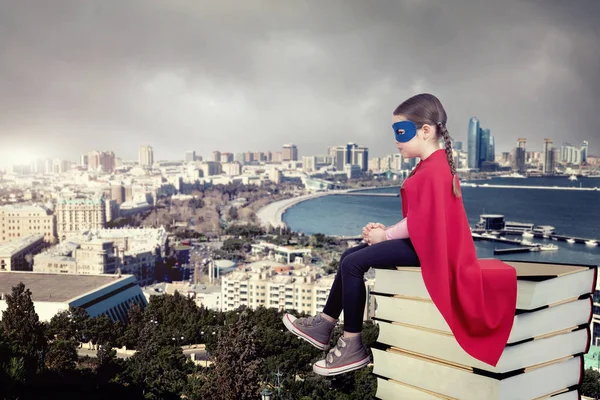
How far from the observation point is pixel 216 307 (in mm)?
6059

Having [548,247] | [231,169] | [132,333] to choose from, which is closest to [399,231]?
[132,333]

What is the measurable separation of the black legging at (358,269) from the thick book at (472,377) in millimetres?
49

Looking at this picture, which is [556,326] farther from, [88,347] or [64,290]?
[64,290]

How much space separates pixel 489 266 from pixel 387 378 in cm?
14

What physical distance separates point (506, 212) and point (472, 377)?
1676 centimetres

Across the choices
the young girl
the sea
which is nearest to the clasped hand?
the young girl

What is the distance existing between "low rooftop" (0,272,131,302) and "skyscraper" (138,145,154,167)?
68.7ft

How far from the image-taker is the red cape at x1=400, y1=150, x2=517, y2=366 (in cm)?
55

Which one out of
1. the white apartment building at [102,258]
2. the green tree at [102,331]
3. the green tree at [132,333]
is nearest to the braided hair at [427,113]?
the green tree at [132,333]

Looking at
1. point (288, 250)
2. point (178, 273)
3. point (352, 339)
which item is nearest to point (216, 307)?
point (178, 273)

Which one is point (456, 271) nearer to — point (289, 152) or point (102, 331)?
point (102, 331)

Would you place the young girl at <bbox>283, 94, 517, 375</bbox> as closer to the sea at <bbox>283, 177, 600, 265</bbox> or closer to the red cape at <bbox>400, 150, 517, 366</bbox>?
the red cape at <bbox>400, 150, 517, 366</bbox>

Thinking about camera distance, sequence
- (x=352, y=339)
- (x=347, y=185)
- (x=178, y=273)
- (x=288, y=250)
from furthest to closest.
Answer: (x=347, y=185)
(x=288, y=250)
(x=178, y=273)
(x=352, y=339)

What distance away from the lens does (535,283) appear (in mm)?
543
